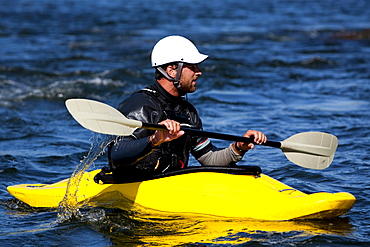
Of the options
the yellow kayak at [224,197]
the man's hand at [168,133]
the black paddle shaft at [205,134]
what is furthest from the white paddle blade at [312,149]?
the man's hand at [168,133]

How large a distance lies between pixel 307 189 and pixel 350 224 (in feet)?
3.74

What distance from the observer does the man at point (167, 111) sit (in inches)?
175

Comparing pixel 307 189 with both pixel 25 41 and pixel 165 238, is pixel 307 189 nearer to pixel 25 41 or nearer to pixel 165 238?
pixel 165 238

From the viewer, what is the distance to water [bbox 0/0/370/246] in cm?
435

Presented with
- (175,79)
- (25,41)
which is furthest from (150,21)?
(175,79)

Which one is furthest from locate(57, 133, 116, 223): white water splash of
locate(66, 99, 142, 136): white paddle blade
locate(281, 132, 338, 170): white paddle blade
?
locate(281, 132, 338, 170): white paddle blade

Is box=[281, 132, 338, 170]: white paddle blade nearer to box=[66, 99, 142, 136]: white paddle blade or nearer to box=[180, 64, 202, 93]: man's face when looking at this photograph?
box=[180, 64, 202, 93]: man's face

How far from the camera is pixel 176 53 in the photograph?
14.9 ft

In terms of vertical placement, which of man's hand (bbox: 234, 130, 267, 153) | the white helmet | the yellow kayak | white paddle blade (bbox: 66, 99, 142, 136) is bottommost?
the yellow kayak

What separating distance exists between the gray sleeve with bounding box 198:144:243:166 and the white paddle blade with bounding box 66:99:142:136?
0.92 metres

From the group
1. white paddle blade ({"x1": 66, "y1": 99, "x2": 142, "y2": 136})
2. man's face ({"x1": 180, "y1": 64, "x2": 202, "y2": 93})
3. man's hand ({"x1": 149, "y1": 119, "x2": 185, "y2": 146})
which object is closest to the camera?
man's hand ({"x1": 149, "y1": 119, "x2": 185, "y2": 146})

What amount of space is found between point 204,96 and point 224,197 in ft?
18.0

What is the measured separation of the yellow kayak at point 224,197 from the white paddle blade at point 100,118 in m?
0.64

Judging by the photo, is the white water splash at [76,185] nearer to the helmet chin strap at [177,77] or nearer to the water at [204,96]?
the water at [204,96]
